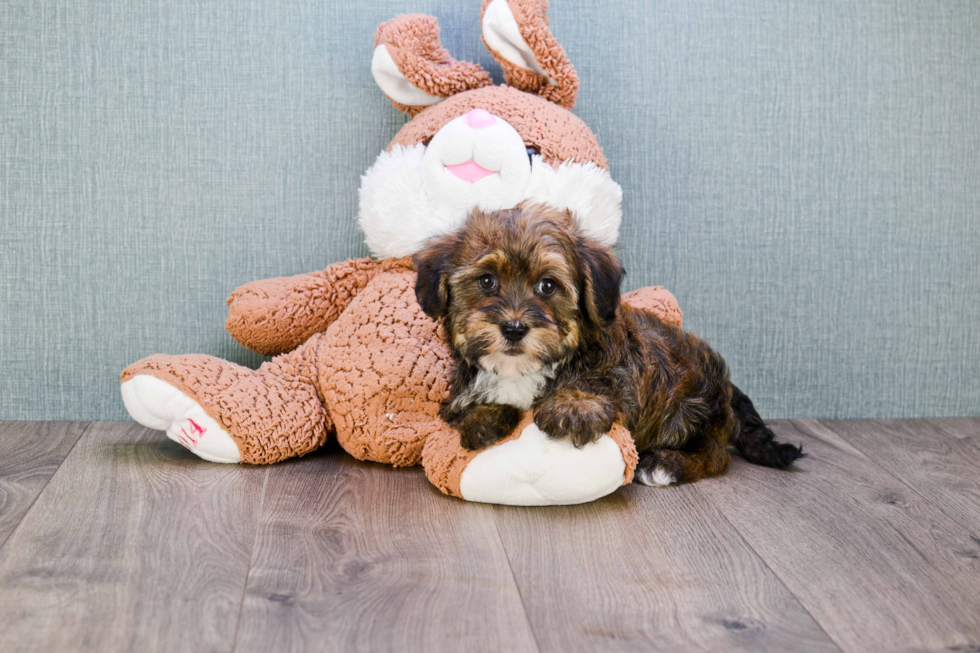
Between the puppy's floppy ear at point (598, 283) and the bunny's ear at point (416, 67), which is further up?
the bunny's ear at point (416, 67)

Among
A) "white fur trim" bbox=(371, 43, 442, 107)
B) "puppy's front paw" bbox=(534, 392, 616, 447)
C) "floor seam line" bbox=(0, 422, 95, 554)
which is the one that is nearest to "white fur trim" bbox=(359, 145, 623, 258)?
"white fur trim" bbox=(371, 43, 442, 107)

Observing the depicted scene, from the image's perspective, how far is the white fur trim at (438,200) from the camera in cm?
245

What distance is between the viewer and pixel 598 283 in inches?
82.0

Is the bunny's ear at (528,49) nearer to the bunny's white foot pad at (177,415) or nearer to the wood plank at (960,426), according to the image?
the bunny's white foot pad at (177,415)

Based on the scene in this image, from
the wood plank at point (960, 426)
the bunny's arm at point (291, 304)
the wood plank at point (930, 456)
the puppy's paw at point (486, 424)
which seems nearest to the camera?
the puppy's paw at point (486, 424)

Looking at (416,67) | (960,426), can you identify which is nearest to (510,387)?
(416,67)

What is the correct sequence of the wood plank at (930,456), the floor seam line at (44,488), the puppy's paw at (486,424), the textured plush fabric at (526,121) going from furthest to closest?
the textured plush fabric at (526,121), the wood plank at (930,456), the puppy's paw at (486,424), the floor seam line at (44,488)

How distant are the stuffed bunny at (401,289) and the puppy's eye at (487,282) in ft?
1.17

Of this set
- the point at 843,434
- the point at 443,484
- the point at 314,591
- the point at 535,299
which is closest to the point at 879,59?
the point at 843,434

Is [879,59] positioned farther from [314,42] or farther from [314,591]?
[314,591]

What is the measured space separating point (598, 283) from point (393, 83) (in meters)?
1.06

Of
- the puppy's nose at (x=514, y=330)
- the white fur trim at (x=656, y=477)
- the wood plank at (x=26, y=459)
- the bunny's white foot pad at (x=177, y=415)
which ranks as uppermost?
the puppy's nose at (x=514, y=330)

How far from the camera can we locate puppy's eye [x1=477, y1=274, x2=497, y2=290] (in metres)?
2.06

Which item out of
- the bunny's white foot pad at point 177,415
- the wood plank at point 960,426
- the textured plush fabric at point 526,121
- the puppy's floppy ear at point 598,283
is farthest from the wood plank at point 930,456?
the bunny's white foot pad at point 177,415
